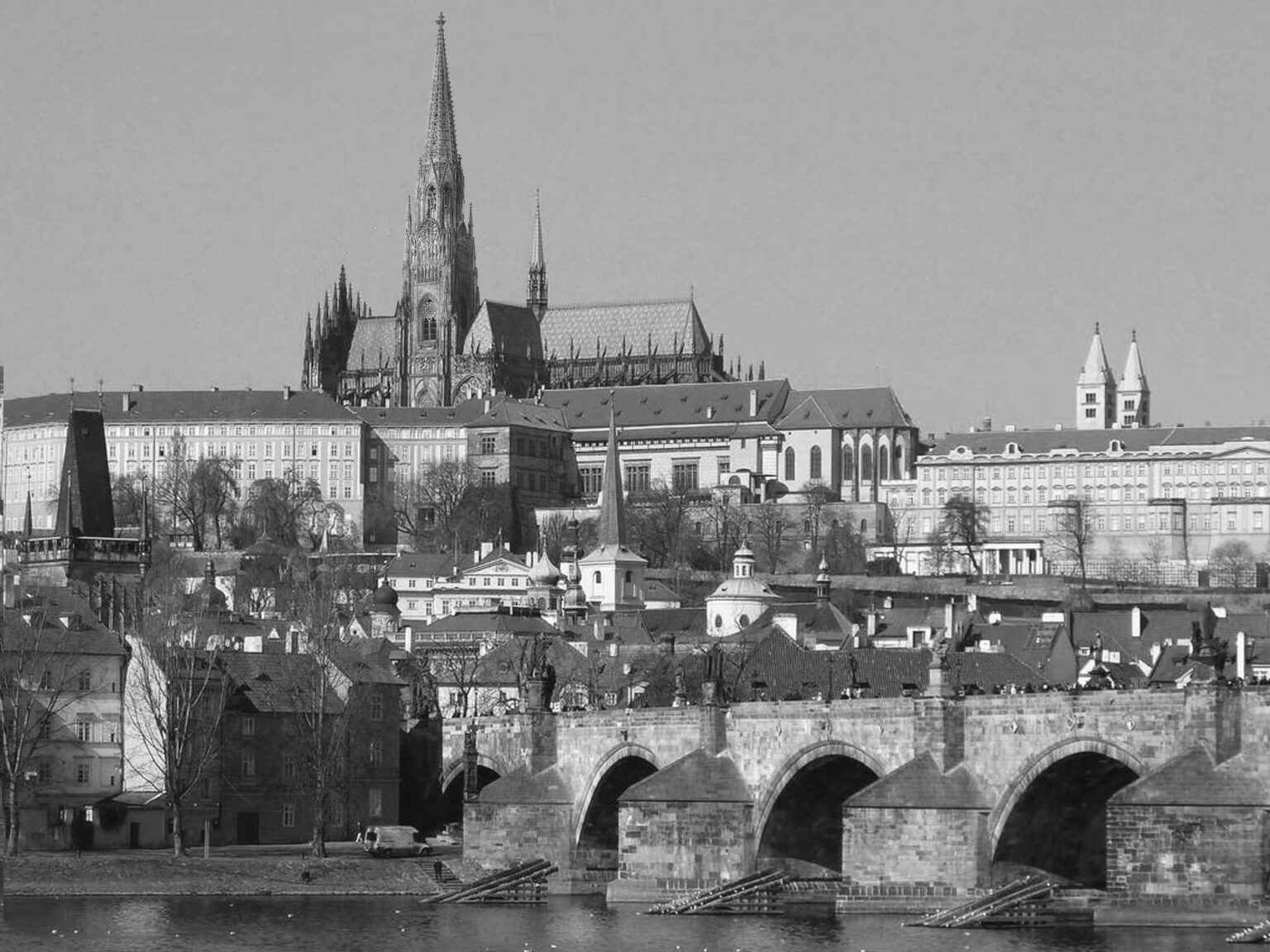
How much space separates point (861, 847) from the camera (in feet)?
237

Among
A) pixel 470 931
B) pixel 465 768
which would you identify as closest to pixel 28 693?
pixel 465 768

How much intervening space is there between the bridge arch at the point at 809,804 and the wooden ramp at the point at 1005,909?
23.8 ft

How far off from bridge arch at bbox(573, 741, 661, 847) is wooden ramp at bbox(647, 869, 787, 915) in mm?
7665

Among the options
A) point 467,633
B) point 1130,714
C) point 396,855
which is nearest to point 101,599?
point 396,855

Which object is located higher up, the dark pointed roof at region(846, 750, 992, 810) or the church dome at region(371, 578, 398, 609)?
the church dome at region(371, 578, 398, 609)

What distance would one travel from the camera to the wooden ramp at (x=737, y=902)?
76.6 m

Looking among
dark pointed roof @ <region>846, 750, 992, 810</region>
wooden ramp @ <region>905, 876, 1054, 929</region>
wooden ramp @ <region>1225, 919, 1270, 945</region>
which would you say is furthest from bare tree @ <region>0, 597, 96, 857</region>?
wooden ramp @ <region>1225, 919, 1270, 945</region>

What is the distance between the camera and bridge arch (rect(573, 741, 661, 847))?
84.8 metres

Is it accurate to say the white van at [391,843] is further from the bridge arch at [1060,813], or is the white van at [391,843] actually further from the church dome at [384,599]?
the church dome at [384,599]

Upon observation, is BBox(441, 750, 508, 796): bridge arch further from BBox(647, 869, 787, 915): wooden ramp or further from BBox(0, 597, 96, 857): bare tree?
BBox(647, 869, 787, 915): wooden ramp

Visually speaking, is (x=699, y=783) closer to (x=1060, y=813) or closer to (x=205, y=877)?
(x=1060, y=813)

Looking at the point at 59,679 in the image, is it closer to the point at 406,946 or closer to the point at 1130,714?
the point at 406,946

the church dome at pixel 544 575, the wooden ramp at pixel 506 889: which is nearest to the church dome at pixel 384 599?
the church dome at pixel 544 575

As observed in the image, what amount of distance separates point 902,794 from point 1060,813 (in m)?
3.32
